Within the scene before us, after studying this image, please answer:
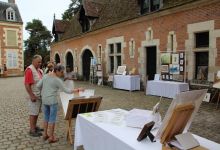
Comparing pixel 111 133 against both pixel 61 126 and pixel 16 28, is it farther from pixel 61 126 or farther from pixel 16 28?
pixel 16 28

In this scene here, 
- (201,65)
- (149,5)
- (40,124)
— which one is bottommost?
(40,124)

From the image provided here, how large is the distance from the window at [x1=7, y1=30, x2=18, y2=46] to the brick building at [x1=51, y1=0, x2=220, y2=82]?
1392 cm

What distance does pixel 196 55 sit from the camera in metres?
9.98

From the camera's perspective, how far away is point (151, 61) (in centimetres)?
1237

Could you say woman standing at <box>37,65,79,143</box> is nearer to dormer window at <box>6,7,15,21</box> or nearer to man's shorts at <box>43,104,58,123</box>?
man's shorts at <box>43,104,58,123</box>

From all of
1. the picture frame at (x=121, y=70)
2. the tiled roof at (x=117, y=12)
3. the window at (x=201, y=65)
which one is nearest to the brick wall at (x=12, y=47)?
the tiled roof at (x=117, y=12)

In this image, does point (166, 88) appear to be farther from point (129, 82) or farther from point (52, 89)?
point (52, 89)

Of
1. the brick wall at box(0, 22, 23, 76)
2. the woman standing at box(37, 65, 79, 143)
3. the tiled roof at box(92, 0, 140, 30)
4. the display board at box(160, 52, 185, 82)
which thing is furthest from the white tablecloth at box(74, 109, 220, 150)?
the brick wall at box(0, 22, 23, 76)

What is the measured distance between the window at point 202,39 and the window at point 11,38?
26158 mm

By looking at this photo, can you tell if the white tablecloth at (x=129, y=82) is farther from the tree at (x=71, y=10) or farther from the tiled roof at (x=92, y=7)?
the tree at (x=71, y=10)

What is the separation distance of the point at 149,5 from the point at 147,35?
1478 mm

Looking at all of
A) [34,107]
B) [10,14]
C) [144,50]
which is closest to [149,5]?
[144,50]

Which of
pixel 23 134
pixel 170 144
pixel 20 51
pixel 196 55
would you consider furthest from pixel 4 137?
pixel 20 51

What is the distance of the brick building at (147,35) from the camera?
368 inches
